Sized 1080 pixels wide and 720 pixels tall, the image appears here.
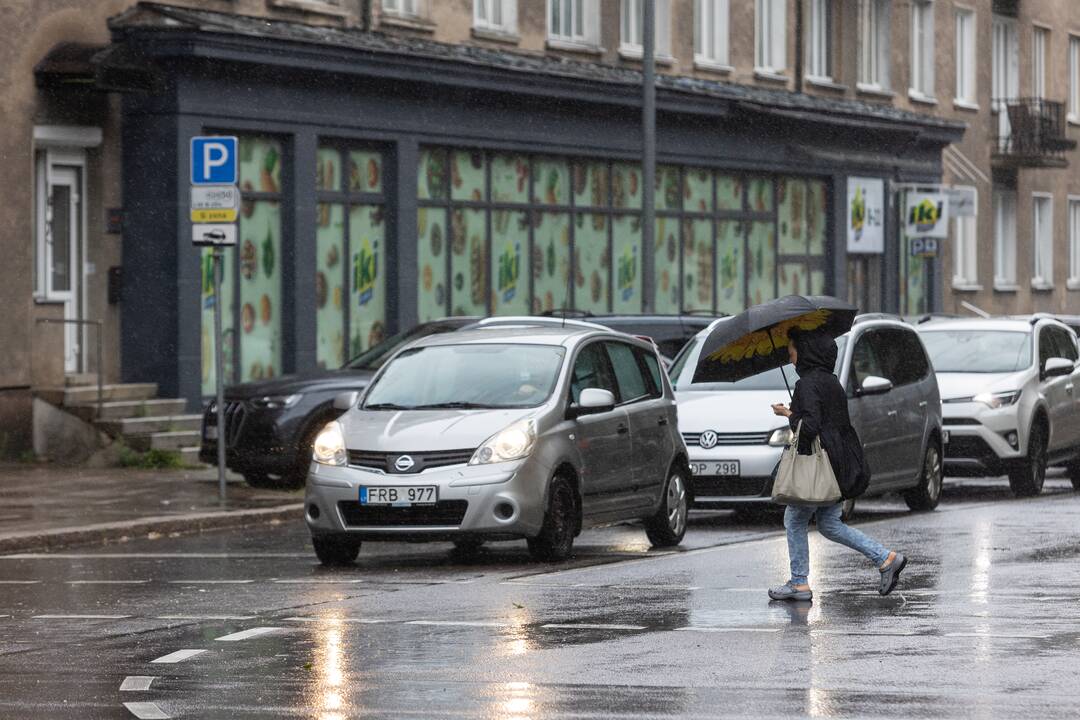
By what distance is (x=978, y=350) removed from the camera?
920 inches

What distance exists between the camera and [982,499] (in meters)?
21.9

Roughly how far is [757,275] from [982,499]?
1802cm

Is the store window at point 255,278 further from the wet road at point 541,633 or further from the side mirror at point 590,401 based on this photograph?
the side mirror at point 590,401

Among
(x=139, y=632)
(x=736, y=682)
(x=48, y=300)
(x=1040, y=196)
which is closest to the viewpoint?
(x=736, y=682)

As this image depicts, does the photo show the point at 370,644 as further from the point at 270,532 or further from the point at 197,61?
the point at 197,61

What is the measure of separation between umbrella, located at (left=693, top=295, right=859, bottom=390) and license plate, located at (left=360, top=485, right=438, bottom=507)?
2.18 m

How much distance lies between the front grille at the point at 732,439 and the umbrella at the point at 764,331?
4.72 m

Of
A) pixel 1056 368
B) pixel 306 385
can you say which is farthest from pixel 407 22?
pixel 1056 368

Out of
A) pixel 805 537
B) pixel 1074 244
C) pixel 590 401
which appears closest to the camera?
pixel 805 537

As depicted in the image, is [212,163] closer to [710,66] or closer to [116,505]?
[116,505]

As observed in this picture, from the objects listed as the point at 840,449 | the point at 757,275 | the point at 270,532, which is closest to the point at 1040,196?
the point at 757,275

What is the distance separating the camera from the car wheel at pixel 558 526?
50.1 ft

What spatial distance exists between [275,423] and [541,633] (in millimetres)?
10523

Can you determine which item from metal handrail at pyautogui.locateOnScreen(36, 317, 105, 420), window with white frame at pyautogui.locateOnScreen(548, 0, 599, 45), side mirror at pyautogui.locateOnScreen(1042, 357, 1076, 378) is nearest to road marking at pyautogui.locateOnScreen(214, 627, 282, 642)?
side mirror at pyautogui.locateOnScreen(1042, 357, 1076, 378)
